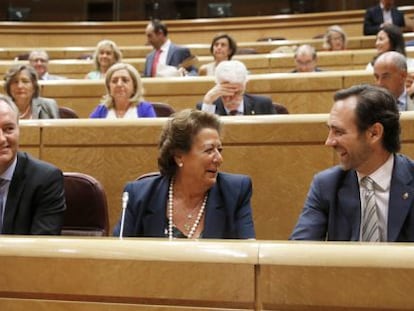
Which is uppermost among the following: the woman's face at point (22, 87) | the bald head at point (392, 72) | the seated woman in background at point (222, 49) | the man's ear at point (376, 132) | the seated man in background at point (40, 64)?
the seated woman in background at point (222, 49)

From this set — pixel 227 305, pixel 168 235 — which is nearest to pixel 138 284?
pixel 227 305

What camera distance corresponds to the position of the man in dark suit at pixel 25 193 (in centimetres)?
108

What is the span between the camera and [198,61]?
3.40m

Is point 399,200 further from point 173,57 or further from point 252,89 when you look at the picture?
point 173,57

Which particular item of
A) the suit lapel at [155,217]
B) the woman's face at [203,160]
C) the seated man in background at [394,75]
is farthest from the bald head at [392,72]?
the suit lapel at [155,217]

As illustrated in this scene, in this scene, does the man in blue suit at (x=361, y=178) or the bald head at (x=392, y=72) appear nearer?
the man in blue suit at (x=361, y=178)

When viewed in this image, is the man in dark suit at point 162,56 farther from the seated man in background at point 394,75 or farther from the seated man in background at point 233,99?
the seated man in background at point 394,75

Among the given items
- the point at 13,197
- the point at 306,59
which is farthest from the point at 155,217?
the point at 306,59

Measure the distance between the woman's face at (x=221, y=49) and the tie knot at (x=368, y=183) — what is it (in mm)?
1904

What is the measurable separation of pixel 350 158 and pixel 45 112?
4.34 ft

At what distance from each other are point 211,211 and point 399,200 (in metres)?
0.33

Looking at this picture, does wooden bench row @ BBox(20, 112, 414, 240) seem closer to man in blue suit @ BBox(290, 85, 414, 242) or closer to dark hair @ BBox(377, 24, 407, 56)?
man in blue suit @ BBox(290, 85, 414, 242)

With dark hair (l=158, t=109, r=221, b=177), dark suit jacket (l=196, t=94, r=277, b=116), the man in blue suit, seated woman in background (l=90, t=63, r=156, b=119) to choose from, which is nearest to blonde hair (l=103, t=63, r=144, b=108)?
seated woman in background (l=90, t=63, r=156, b=119)

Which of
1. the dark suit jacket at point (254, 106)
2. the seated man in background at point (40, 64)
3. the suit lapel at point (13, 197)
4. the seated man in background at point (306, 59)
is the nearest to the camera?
the suit lapel at point (13, 197)
